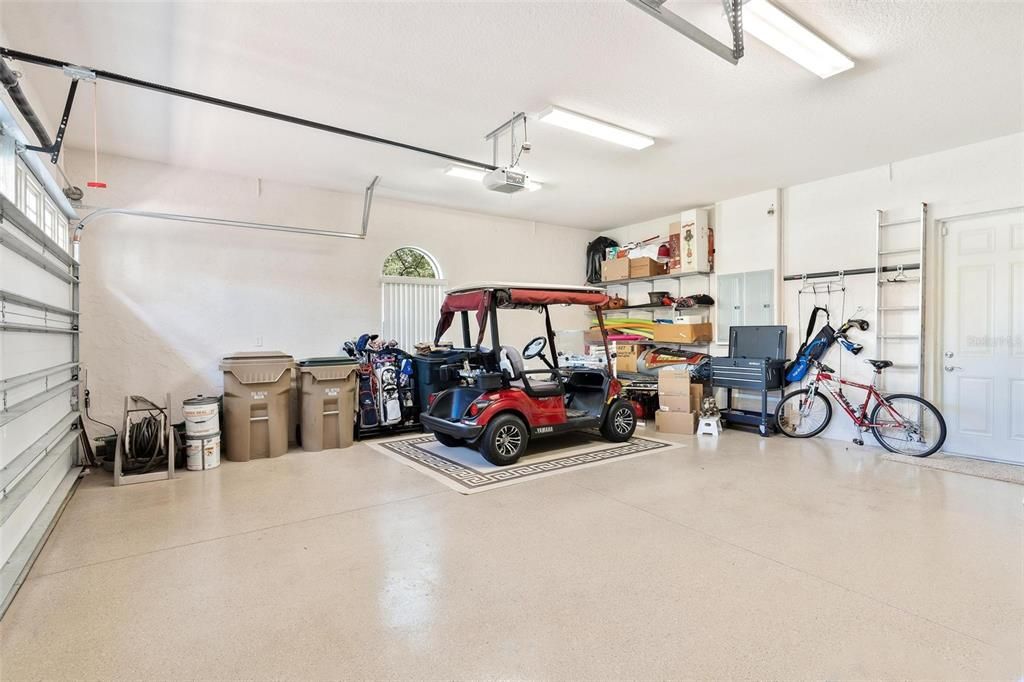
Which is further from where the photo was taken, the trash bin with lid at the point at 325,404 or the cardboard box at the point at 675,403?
the cardboard box at the point at 675,403

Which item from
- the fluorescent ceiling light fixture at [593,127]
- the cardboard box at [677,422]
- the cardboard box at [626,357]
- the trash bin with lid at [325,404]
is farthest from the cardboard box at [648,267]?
the trash bin with lid at [325,404]

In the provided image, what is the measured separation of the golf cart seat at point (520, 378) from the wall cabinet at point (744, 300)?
10.9 feet

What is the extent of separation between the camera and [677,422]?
6.14 m

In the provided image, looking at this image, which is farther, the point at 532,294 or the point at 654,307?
the point at 654,307

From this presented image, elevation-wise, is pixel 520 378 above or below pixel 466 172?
below

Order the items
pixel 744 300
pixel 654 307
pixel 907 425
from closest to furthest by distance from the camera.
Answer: pixel 907 425 < pixel 744 300 < pixel 654 307

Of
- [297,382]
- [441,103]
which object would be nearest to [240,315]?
[297,382]

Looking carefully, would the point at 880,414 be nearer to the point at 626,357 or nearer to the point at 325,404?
the point at 626,357

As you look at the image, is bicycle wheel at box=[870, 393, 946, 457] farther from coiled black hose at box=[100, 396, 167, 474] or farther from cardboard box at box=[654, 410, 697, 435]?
coiled black hose at box=[100, 396, 167, 474]

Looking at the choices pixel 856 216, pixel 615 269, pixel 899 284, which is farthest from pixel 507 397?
pixel 856 216

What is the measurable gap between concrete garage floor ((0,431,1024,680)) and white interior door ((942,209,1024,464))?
1.11m

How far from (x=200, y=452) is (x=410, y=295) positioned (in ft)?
11.1

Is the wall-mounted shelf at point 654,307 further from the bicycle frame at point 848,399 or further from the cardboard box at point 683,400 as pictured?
the bicycle frame at point 848,399

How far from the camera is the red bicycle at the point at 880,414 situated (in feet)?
16.5
